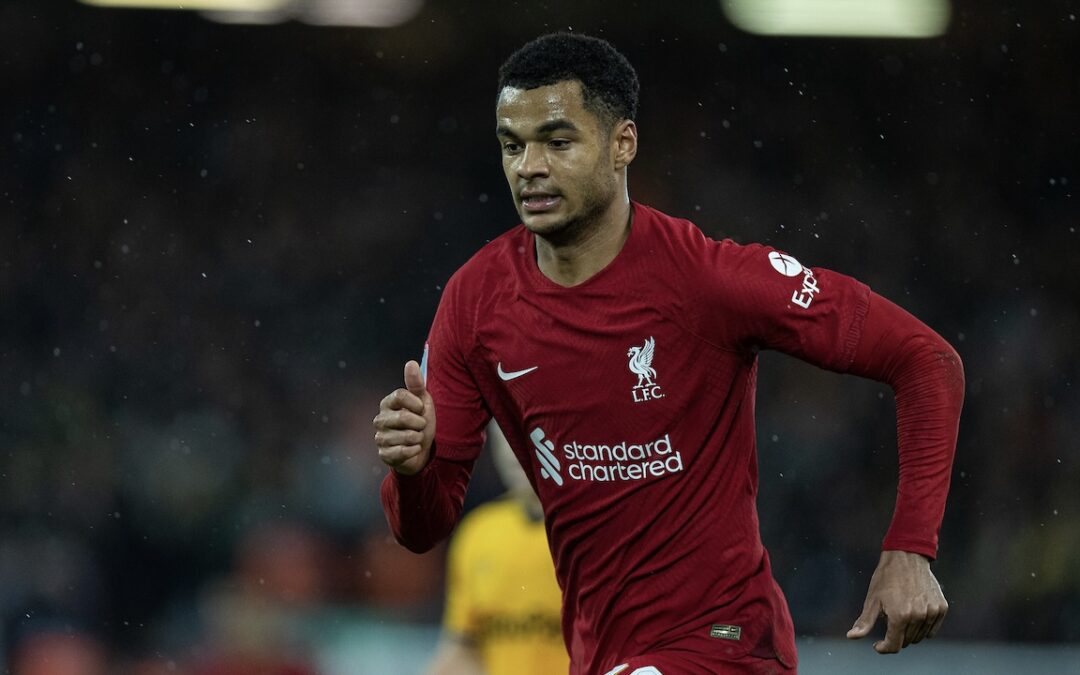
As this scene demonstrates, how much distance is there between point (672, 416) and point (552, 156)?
602mm

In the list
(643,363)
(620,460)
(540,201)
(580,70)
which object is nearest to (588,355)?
(643,363)

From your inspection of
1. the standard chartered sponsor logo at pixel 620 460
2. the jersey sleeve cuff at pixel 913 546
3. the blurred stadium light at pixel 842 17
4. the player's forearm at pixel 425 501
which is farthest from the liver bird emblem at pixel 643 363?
the blurred stadium light at pixel 842 17

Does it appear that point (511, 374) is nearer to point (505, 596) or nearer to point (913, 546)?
point (913, 546)

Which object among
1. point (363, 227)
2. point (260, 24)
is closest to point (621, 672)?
point (363, 227)

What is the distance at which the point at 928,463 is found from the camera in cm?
318

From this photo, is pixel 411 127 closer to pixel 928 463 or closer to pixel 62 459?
pixel 62 459

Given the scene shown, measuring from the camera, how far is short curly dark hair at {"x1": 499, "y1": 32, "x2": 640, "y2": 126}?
3271 millimetres

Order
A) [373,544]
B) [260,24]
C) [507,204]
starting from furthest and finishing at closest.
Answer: [260,24] < [507,204] < [373,544]

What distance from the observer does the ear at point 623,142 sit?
3.37 metres

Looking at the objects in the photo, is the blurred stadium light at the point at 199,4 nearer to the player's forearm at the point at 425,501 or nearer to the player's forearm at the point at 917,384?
the player's forearm at the point at 425,501

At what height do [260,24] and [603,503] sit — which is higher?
[260,24]

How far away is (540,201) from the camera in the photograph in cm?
323

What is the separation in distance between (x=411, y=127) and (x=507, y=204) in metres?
1.10

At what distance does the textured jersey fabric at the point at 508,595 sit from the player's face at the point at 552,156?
220cm
